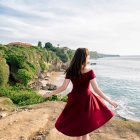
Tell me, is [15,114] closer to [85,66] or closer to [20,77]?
[85,66]

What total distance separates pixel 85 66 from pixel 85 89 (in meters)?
0.49

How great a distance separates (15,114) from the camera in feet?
38.7

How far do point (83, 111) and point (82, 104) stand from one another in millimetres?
142

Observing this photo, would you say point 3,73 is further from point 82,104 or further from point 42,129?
point 82,104

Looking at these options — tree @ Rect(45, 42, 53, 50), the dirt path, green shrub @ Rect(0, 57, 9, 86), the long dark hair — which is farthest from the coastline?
tree @ Rect(45, 42, 53, 50)

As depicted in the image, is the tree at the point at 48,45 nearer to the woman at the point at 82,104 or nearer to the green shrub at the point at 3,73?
the green shrub at the point at 3,73

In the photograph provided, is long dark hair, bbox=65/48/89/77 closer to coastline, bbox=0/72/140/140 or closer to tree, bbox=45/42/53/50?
coastline, bbox=0/72/140/140

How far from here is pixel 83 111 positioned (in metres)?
6.28

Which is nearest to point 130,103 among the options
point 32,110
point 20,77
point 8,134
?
point 20,77

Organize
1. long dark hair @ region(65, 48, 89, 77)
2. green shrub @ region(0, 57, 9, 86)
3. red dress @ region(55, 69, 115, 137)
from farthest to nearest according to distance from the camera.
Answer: green shrub @ region(0, 57, 9, 86) → red dress @ region(55, 69, 115, 137) → long dark hair @ region(65, 48, 89, 77)

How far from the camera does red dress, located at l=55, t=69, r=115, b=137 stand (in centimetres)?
618

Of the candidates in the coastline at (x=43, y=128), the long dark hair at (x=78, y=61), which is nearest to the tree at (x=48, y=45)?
the coastline at (x=43, y=128)

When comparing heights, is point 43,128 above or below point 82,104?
below

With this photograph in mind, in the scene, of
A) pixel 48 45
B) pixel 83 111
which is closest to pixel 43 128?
pixel 83 111
